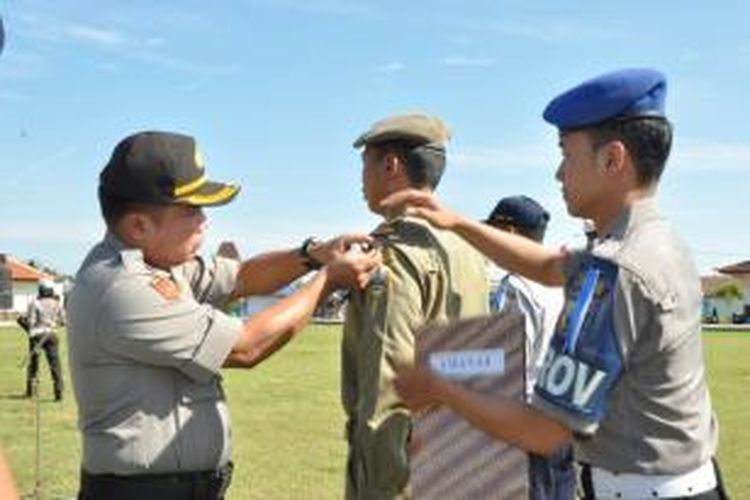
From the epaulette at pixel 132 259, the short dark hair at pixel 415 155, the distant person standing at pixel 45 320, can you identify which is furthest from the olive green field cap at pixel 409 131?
the distant person standing at pixel 45 320

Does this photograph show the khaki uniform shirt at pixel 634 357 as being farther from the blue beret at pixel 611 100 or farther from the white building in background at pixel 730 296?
the white building in background at pixel 730 296

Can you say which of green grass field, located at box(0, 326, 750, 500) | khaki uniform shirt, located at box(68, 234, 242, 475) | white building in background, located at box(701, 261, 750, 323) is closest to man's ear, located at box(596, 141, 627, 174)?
khaki uniform shirt, located at box(68, 234, 242, 475)

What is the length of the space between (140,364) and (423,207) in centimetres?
104

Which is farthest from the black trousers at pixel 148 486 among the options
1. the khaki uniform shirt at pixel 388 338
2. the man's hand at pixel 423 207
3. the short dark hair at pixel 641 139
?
the short dark hair at pixel 641 139

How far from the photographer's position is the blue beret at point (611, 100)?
131 inches

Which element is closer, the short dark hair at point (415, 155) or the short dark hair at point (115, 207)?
the short dark hair at point (115, 207)

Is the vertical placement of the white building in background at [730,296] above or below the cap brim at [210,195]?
below

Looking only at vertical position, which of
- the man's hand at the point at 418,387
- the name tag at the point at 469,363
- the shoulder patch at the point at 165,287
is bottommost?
the name tag at the point at 469,363

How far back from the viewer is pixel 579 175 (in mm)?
3381

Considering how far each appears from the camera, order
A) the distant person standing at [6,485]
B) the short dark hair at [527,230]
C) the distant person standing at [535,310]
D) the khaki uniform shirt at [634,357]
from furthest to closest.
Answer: the short dark hair at [527,230], the distant person standing at [535,310], the khaki uniform shirt at [634,357], the distant person standing at [6,485]

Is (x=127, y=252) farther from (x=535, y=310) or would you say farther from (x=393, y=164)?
(x=535, y=310)

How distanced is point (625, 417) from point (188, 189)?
1475mm

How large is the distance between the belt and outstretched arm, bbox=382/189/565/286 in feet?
3.05

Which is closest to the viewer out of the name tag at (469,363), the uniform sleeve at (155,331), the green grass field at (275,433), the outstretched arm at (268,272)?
the uniform sleeve at (155,331)
